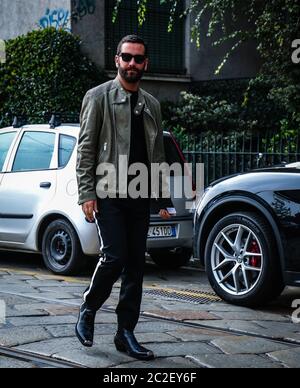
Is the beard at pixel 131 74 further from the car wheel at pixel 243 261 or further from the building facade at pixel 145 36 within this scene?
the building facade at pixel 145 36

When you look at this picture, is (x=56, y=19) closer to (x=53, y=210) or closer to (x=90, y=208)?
(x=53, y=210)

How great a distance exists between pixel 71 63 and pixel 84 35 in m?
1.01

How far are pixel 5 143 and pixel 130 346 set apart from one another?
538 cm

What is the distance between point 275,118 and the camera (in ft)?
55.6

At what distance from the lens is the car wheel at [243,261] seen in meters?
7.02

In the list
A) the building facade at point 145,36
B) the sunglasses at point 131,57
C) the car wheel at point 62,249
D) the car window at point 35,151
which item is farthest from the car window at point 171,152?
the building facade at point 145,36

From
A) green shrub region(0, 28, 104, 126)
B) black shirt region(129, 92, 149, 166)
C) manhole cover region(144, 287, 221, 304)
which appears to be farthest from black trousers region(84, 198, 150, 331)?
green shrub region(0, 28, 104, 126)

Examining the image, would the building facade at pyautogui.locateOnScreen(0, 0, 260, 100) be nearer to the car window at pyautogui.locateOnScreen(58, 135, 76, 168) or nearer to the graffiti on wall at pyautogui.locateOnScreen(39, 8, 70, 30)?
the graffiti on wall at pyautogui.locateOnScreen(39, 8, 70, 30)

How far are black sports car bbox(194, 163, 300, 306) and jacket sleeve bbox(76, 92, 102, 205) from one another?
2259mm

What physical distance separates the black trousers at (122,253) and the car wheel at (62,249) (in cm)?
361

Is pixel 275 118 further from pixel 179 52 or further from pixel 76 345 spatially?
pixel 76 345

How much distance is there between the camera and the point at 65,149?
30.6 feet

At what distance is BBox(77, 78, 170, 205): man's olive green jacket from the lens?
5215 mm
